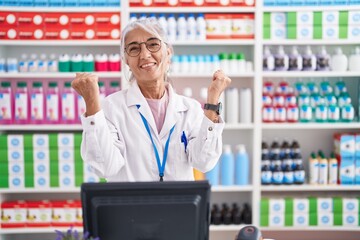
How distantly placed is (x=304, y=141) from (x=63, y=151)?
2.07 m

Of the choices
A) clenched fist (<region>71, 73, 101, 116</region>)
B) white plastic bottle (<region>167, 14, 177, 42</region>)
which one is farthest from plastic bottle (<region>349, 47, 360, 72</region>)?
clenched fist (<region>71, 73, 101, 116</region>)

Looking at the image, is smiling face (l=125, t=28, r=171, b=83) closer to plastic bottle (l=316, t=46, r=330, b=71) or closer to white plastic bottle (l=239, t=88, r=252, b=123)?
white plastic bottle (l=239, t=88, r=252, b=123)

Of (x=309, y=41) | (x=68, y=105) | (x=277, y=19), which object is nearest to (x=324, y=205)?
(x=309, y=41)

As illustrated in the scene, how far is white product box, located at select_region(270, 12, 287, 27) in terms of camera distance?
419 centimetres

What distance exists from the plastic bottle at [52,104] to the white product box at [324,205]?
2.22m

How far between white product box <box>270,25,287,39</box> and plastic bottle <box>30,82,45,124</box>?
6.17ft

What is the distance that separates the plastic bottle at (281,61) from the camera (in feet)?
13.8

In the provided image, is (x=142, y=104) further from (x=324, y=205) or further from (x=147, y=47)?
(x=324, y=205)

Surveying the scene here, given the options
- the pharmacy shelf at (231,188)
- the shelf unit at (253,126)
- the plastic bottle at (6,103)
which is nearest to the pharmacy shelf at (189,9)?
the shelf unit at (253,126)

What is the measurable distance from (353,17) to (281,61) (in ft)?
2.17

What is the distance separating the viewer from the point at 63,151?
13.7ft

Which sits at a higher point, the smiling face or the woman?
the smiling face

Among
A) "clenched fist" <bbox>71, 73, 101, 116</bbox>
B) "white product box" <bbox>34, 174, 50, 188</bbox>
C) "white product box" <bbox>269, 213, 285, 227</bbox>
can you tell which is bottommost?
"white product box" <bbox>269, 213, 285, 227</bbox>

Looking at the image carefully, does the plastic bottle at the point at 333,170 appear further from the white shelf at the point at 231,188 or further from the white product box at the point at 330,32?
the white product box at the point at 330,32
